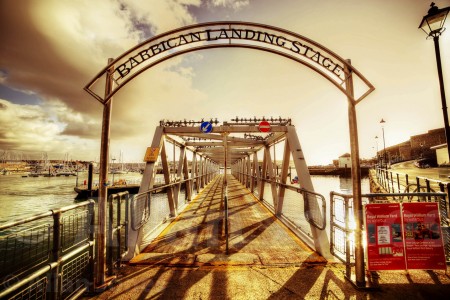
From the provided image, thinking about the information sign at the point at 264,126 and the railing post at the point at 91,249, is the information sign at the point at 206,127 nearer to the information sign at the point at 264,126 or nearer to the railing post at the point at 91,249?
the information sign at the point at 264,126

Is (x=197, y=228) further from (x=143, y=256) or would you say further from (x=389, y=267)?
(x=389, y=267)

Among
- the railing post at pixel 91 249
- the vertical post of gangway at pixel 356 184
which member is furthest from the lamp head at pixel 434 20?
the railing post at pixel 91 249

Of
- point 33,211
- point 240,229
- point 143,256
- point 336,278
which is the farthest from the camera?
point 33,211

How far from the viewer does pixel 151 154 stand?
5.88 meters

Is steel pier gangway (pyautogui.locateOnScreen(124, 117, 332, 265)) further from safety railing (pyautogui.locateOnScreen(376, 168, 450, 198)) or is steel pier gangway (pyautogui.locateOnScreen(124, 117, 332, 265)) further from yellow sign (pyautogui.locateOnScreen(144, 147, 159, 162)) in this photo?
safety railing (pyautogui.locateOnScreen(376, 168, 450, 198))

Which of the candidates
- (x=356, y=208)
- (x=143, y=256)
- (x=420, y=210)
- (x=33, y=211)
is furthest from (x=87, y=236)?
(x=33, y=211)

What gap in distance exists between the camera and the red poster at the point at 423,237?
343cm

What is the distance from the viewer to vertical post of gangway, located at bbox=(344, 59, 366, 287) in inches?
131

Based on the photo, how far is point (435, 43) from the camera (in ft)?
16.7

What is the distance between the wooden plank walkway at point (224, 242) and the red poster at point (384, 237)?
3.11 feet

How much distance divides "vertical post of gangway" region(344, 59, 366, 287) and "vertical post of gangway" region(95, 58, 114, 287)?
4.15 meters

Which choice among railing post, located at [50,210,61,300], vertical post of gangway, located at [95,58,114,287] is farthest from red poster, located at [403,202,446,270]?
railing post, located at [50,210,61,300]

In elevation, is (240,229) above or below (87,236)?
below

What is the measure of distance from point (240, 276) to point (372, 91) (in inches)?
151
